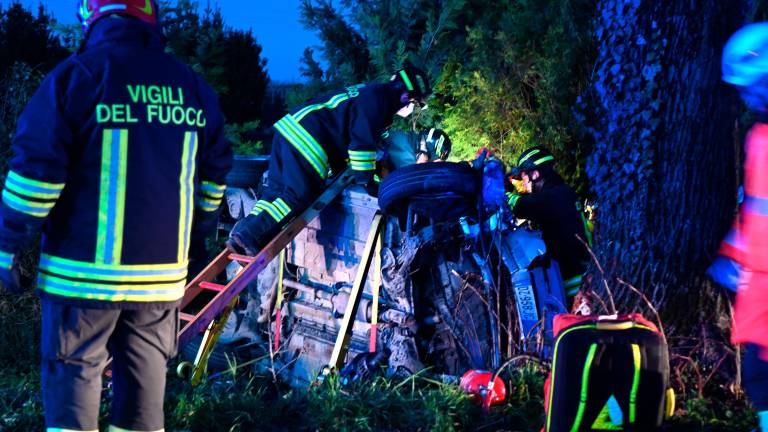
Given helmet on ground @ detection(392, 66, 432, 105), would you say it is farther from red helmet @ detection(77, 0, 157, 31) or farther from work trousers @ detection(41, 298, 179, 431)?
work trousers @ detection(41, 298, 179, 431)

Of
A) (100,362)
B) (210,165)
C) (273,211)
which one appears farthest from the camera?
(273,211)

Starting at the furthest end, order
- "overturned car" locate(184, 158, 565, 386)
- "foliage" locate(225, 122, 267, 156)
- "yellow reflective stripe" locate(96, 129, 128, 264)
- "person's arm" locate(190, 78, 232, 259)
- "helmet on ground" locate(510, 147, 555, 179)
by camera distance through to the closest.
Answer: "foliage" locate(225, 122, 267, 156) < "helmet on ground" locate(510, 147, 555, 179) < "overturned car" locate(184, 158, 565, 386) < "person's arm" locate(190, 78, 232, 259) < "yellow reflective stripe" locate(96, 129, 128, 264)

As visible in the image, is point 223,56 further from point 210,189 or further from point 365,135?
point 210,189

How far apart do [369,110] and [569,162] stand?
2329mm

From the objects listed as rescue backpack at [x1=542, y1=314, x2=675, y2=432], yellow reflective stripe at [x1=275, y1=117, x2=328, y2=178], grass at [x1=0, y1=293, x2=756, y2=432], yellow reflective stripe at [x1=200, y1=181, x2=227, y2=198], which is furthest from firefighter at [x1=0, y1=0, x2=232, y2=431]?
yellow reflective stripe at [x1=275, y1=117, x2=328, y2=178]

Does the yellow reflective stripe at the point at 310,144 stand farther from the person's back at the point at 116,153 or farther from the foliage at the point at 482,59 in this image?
the person's back at the point at 116,153

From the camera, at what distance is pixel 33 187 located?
3020 mm

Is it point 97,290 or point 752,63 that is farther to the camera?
point 97,290

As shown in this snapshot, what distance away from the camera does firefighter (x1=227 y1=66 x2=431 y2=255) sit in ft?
19.7

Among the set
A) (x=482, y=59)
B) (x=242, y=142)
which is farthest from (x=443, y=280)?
(x=242, y=142)

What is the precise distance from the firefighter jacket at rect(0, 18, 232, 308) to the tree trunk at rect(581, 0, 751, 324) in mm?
2644

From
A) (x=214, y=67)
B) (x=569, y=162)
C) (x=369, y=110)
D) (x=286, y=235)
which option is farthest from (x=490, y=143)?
(x=214, y=67)

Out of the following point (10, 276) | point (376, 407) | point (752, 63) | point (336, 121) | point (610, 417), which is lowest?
point (376, 407)

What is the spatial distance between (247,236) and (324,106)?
113cm
